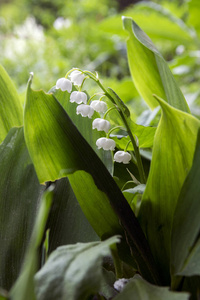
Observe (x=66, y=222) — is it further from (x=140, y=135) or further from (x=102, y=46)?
(x=102, y=46)

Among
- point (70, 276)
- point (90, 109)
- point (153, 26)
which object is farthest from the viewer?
point (153, 26)

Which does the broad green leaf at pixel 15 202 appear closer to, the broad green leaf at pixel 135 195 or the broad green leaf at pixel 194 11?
the broad green leaf at pixel 135 195

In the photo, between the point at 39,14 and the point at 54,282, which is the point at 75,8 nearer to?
the point at 39,14

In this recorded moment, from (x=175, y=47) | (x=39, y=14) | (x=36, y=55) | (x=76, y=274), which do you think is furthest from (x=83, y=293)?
(x=39, y=14)

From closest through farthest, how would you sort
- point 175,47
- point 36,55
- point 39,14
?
point 36,55 < point 175,47 < point 39,14

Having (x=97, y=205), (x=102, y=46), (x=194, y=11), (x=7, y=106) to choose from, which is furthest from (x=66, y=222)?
(x=102, y=46)

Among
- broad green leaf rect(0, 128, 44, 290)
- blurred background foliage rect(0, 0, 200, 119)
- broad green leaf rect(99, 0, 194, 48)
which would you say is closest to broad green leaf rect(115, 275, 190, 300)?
broad green leaf rect(0, 128, 44, 290)
